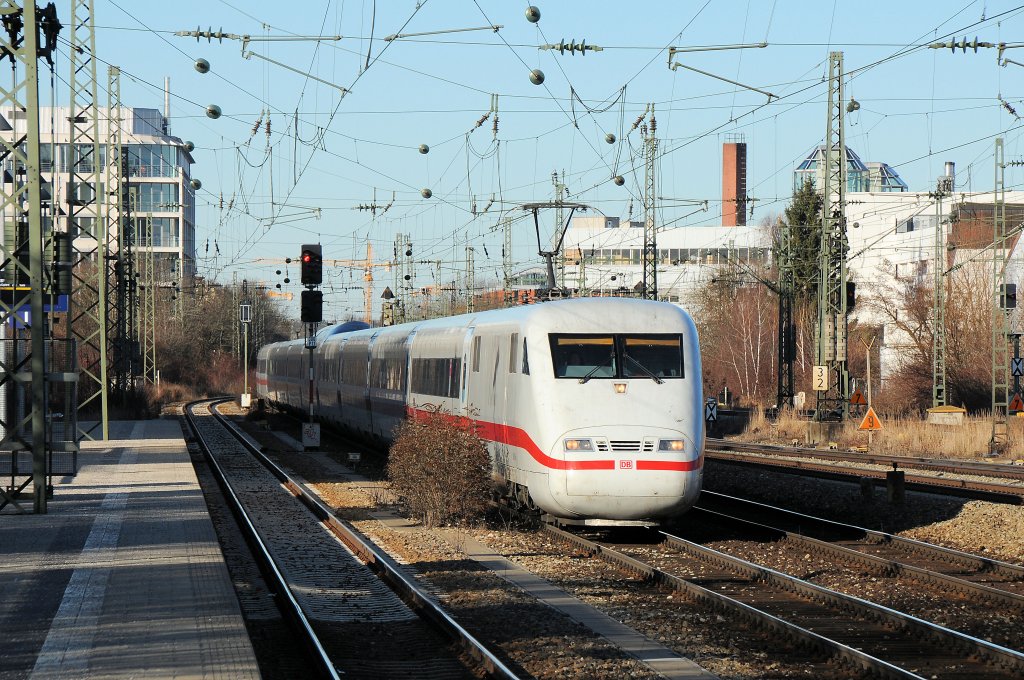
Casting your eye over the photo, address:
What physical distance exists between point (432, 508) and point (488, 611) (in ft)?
21.8

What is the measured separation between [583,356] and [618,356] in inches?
17.8

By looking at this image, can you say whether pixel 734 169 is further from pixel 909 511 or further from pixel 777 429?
pixel 909 511

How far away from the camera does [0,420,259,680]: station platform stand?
900cm

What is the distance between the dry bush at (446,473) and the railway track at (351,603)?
1.25 meters

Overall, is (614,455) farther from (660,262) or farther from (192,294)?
(660,262)

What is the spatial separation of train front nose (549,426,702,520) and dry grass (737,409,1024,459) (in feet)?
62.1

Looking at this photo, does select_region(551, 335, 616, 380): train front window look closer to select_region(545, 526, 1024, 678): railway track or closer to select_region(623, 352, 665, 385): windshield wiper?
select_region(623, 352, 665, 385): windshield wiper

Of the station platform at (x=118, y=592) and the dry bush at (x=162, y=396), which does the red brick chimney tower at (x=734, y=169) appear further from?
the station platform at (x=118, y=592)

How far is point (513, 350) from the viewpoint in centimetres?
1788

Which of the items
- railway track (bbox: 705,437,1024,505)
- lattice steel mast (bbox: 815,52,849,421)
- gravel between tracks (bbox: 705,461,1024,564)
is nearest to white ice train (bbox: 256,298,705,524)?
gravel between tracks (bbox: 705,461,1024,564)

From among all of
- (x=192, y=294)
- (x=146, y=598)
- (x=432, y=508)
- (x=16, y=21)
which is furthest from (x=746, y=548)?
(x=192, y=294)

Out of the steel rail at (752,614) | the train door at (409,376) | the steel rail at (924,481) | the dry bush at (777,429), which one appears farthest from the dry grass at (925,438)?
the steel rail at (752,614)

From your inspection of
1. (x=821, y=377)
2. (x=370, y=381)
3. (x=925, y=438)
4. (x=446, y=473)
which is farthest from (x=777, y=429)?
(x=446, y=473)

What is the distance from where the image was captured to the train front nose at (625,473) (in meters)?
15.6
